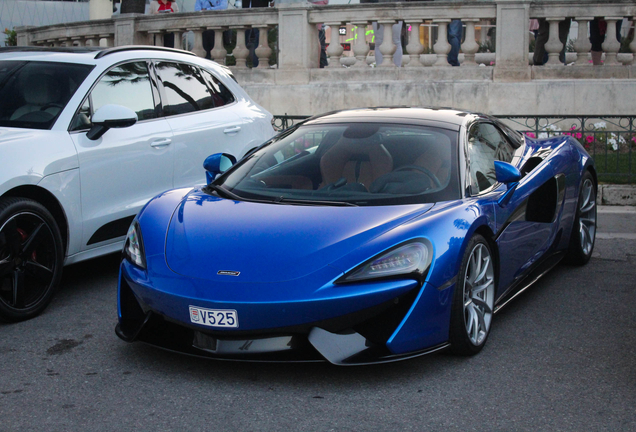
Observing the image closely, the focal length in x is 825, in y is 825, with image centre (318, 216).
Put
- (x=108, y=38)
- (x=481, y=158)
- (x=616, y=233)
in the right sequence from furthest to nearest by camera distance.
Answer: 1. (x=108, y=38)
2. (x=616, y=233)
3. (x=481, y=158)

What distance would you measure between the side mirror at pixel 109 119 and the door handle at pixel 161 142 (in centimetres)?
48

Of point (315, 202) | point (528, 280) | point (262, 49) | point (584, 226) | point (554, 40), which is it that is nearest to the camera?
point (315, 202)

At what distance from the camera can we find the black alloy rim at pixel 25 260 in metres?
4.92

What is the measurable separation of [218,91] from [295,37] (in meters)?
6.69

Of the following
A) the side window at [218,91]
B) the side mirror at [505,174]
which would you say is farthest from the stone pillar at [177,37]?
the side mirror at [505,174]

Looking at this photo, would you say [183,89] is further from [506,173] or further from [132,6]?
[132,6]

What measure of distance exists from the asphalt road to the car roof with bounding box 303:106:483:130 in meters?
1.31

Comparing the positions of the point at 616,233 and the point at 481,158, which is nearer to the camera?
the point at 481,158

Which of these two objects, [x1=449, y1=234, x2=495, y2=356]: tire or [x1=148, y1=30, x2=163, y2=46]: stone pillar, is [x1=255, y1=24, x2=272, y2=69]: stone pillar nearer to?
[x1=148, y1=30, x2=163, y2=46]: stone pillar

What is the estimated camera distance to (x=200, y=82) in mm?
7035

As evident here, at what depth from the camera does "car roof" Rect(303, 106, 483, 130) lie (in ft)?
17.3

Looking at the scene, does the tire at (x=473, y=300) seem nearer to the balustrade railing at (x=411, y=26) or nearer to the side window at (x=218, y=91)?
the side window at (x=218, y=91)

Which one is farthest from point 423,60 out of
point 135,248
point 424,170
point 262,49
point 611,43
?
point 135,248

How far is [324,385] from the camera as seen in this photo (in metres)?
3.98
